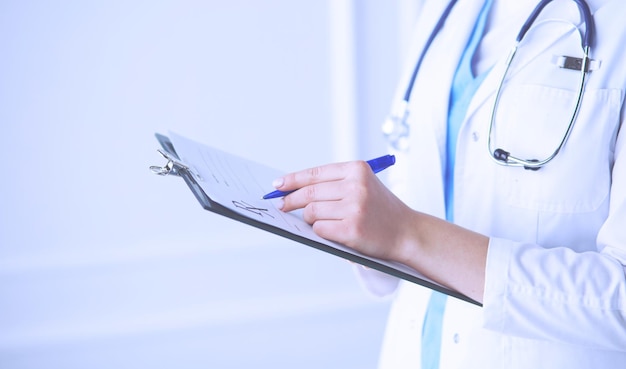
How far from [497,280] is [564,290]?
0.08 metres

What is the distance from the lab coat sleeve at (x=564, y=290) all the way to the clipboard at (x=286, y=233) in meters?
0.05

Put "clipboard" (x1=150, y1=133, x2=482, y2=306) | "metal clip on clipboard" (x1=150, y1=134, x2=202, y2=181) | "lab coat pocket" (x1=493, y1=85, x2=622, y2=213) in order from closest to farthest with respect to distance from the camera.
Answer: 1. "clipboard" (x1=150, y1=133, x2=482, y2=306)
2. "metal clip on clipboard" (x1=150, y1=134, x2=202, y2=181)
3. "lab coat pocket" (x1=493, y1=85, x2=622, y2=213)

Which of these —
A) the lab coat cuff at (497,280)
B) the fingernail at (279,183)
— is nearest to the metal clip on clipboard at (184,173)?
the fingernail at (279,183)

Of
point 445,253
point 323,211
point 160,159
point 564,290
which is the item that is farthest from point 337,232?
point 160,159

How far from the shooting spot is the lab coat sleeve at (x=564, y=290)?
2.52ft

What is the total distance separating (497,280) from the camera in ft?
2.55

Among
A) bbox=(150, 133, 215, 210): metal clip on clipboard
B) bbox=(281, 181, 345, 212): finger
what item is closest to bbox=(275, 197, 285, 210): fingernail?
bbox=(281, 181, 345, 212): finger

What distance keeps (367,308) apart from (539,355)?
101cm

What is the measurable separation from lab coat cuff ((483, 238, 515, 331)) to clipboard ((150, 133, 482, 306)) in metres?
0.02

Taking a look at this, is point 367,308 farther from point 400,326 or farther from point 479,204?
point 479,204

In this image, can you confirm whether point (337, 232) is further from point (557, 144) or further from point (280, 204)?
point (557, 144)

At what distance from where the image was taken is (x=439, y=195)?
103cm

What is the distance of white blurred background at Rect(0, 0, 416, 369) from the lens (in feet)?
5.10

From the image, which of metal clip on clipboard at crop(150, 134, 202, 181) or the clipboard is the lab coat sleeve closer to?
the clipboard
